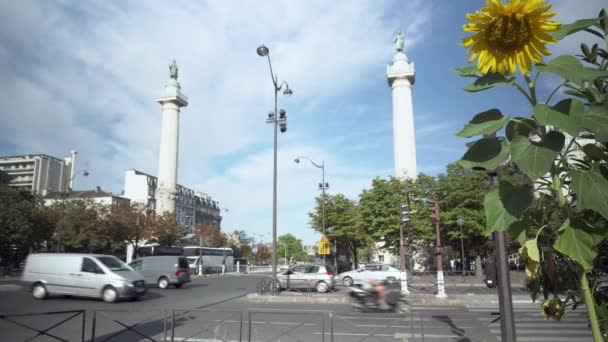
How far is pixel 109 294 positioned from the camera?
18797 millimetres

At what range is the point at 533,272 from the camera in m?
1.54

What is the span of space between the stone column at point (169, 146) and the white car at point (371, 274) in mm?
51183

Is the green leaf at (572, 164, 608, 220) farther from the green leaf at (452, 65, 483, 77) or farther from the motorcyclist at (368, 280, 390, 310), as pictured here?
the motorcyclist at (368, 280, 390, 310)

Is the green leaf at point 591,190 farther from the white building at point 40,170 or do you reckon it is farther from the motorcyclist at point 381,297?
the white building at point 40,170

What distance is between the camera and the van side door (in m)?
18.9

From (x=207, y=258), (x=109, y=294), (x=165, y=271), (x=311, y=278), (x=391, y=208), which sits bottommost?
(x=109, y=294)

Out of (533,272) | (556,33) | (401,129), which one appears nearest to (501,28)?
(556,33)

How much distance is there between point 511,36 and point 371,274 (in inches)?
1249

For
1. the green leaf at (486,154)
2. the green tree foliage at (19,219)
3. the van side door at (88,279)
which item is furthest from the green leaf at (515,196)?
the green tree foliage at (19,219)

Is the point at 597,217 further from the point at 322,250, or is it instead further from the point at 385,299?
the point at 322,250

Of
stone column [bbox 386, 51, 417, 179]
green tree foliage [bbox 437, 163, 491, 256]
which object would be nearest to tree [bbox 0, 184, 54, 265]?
green tree foliage [bbox 437, 163, 491, 256]

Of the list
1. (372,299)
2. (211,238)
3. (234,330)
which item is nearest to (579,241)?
(234,330)

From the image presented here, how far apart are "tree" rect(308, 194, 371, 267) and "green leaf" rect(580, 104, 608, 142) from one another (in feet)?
146

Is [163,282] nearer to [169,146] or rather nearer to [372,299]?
[372,299]
